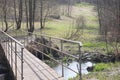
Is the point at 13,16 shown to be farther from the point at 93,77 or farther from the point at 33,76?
the point at 33,76

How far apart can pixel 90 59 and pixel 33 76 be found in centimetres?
1564

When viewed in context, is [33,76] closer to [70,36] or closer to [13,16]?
[70,36]

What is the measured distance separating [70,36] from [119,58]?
12910 mm

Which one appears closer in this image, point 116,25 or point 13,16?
point 116,25

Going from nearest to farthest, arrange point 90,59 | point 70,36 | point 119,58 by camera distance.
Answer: point 119,58 → point 90,59 → point 70,36

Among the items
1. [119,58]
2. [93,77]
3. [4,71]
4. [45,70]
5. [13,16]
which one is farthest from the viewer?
[13,16]

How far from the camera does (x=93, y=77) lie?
1259 cm

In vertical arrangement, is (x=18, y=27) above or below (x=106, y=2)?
below

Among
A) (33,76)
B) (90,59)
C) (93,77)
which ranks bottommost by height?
(90,59)

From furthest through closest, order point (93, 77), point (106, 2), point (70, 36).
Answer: point (106, 2), point (70, 36), point (93, 77)

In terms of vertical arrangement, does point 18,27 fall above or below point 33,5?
below

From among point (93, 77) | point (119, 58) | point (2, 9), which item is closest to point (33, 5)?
point (2, 9)

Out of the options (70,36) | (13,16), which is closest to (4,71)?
(70,36)

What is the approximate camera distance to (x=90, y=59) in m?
24.5
